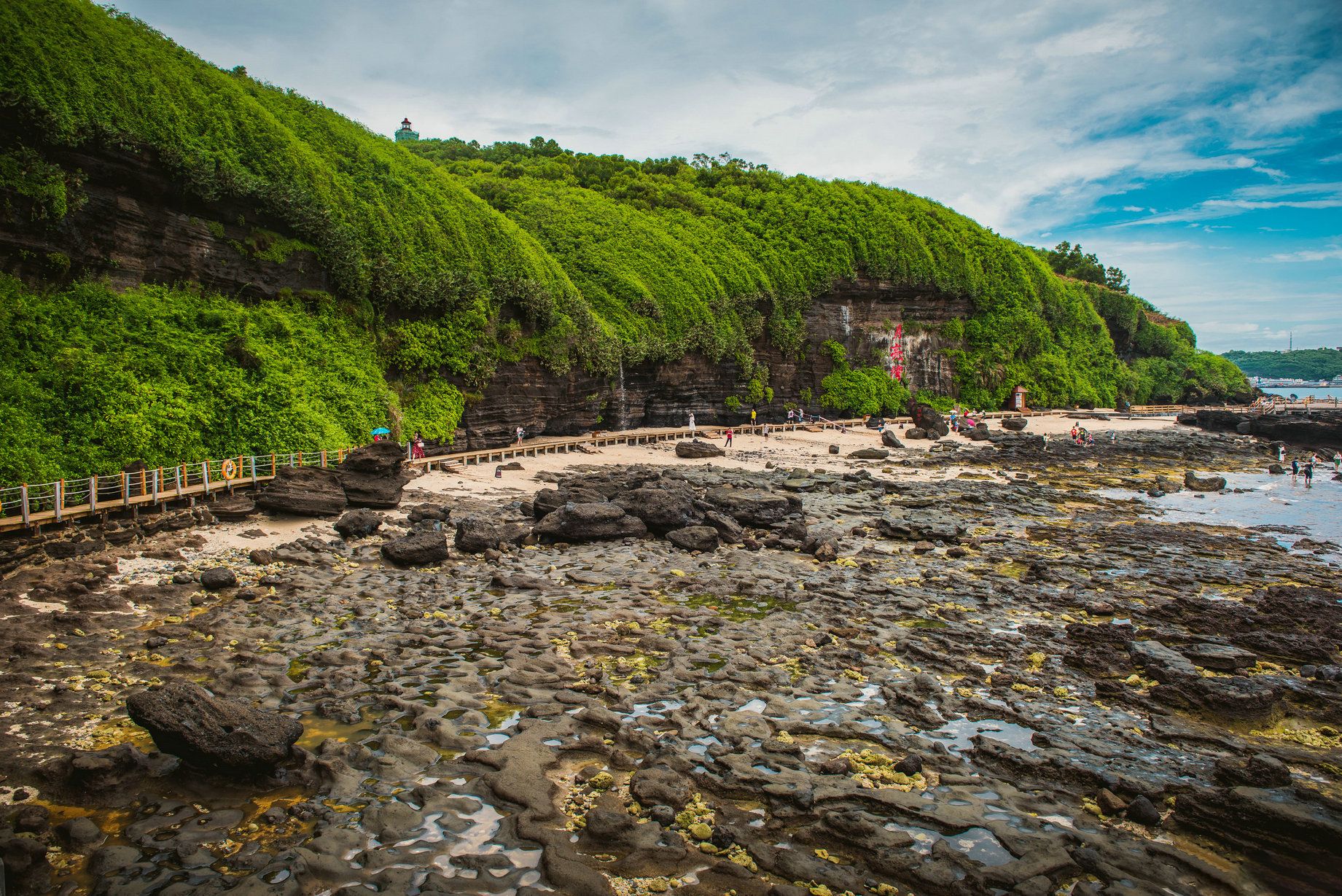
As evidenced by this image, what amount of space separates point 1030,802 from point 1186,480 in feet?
109

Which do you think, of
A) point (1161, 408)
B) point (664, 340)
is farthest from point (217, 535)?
point (1161, 408)

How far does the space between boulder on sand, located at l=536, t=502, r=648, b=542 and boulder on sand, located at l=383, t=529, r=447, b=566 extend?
368 cm

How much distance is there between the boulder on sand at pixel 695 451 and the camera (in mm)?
41250

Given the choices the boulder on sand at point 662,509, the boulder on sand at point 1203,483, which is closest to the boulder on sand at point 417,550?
the boulder on sand at point 662,509

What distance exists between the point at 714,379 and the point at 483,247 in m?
22.2

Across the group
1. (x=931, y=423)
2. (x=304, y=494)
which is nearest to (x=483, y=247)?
(x=304, y=494)

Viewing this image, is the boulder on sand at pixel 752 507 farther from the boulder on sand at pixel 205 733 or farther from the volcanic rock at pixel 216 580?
the boulder on sand at pixel 205 733

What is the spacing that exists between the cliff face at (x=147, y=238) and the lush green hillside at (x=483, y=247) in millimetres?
595

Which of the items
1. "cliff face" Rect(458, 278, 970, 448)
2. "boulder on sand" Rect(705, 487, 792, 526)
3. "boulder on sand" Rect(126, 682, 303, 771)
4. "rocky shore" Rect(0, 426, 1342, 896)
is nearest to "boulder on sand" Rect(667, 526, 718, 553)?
"rocky shore" Rect(0, 426, 1342, 896)

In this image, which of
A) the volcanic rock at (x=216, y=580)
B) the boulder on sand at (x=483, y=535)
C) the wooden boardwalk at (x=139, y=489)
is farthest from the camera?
the boulder on sand at (x=483, y=535)

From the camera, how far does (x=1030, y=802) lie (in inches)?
322

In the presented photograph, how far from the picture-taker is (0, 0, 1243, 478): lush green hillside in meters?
23.4

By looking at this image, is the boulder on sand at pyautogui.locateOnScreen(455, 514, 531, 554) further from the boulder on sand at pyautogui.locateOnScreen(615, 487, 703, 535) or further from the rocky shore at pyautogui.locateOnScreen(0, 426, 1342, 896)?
the boulder on sand at pyautogui.locateOnScreen(615, 487, 703, 535)

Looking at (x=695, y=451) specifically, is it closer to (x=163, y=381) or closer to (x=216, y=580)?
(x=163, y=381)
